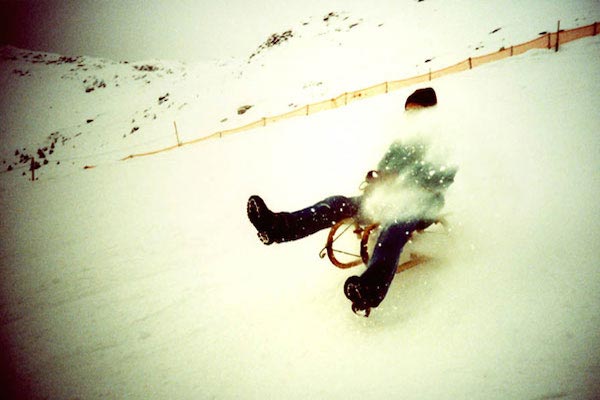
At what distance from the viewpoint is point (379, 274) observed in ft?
7.38

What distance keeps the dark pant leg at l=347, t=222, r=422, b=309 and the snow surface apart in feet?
1.60

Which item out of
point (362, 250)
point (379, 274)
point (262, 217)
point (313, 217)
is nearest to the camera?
point (379, 274)

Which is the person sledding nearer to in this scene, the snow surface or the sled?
the sled

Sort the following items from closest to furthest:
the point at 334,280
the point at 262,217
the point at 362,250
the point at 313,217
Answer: the point at 262,217 < the point at 362,250 < the point at 313,217 < the point at 334,280

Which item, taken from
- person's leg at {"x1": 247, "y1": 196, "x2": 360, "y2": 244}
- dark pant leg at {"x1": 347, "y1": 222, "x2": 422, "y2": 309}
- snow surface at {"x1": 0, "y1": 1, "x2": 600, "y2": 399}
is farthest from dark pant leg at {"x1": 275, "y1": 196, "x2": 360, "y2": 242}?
snow surface at {"x1": 0, "y1": 1, "x2": 600, "y2": 399}

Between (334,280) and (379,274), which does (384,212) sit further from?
(334,280)

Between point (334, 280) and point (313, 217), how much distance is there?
2.81ft

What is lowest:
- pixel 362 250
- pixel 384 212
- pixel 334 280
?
pixel 334 280

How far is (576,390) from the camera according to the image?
170 cm

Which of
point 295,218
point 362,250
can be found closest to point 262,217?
point 295,218

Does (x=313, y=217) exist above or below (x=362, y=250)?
above

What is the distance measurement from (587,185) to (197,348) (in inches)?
178

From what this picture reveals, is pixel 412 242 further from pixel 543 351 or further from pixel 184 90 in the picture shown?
pixel 184 90

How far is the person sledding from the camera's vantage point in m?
2.28
